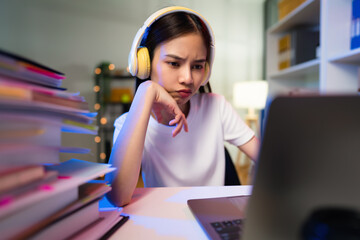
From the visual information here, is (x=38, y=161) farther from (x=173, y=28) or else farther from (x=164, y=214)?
(x=173, y=28)

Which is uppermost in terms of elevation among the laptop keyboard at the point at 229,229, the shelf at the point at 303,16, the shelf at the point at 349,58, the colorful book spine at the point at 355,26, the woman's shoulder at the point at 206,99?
the shelf at the point at 303,16

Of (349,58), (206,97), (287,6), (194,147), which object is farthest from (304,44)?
(194,147)

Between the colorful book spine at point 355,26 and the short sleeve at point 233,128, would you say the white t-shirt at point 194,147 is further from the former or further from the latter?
the colorful book spine at point 355,26

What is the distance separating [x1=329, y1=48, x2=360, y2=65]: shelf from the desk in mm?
1331

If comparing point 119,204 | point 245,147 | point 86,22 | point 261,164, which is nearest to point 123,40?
point 86,22

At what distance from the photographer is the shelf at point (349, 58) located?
1325 millimetres

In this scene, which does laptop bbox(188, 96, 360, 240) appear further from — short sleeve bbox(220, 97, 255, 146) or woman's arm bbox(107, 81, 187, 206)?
short sleeve bbox(220, 97, 255, 146)

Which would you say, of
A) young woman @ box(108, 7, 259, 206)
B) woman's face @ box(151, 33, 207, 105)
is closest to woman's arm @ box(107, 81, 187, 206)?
young woman @ box(108, 7, 259, 206)

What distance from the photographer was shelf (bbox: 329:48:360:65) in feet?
4.35

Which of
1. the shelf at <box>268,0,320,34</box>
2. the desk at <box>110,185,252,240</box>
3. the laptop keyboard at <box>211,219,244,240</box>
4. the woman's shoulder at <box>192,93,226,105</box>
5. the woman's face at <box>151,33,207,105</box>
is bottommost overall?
the desk at <box>110,185,252,240</box>

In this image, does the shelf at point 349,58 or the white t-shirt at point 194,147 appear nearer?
the white t-shirt at point 194,147

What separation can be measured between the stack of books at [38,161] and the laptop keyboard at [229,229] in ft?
0.64

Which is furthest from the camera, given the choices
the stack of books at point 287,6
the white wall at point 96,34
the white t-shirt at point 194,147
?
the white wall at point 96,34

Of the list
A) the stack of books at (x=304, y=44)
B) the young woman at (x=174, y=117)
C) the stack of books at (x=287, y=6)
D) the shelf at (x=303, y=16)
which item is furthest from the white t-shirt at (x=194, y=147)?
the stack of books at (x=287, y=6)
